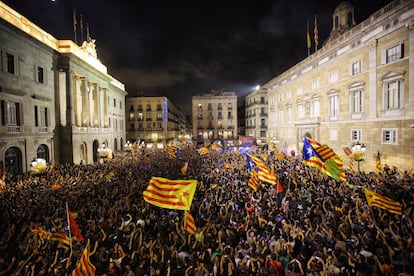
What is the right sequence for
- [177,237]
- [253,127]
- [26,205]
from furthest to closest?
[253,127], [26,205], [177,237]

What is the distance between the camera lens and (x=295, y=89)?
35500 millimetres

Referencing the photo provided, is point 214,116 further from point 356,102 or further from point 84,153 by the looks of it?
point 356,102

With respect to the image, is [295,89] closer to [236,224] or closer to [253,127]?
[253,127]

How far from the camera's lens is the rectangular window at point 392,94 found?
18323mm

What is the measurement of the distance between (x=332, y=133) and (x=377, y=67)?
28.1 ft

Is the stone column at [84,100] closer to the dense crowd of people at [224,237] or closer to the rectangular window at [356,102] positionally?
the dense crowd of people at [224,237]

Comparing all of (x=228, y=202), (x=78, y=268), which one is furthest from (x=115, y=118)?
(x=78, y=268)

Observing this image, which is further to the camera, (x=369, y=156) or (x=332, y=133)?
(x=332, y=133)

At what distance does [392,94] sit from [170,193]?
67.1ft

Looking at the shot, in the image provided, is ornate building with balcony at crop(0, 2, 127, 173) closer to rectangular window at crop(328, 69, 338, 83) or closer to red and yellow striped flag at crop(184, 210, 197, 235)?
red and yellow striped flag at crop(184, 210, 197, 235)

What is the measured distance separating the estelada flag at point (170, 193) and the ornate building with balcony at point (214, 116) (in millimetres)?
54222

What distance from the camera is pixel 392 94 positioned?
19047mm

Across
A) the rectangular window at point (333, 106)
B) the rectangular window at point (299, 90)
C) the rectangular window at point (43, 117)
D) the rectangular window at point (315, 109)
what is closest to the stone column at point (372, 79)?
the rectangular window at point (333, 106)

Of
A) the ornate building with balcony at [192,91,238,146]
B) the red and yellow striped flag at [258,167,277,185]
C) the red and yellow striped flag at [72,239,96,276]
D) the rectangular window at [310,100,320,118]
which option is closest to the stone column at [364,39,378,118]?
the rectangular window at [310,100,320,118]
